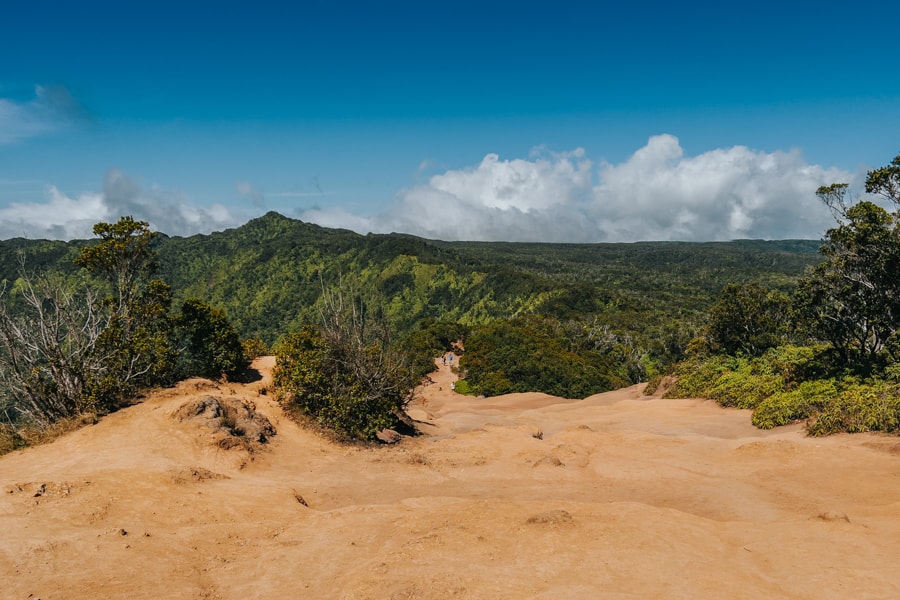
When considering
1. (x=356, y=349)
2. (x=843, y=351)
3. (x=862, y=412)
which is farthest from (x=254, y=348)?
→ (x=843, y=351)

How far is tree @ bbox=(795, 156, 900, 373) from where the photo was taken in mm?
22688

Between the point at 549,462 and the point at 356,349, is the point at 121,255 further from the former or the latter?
the point at 549,462

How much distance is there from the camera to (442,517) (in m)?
11.3

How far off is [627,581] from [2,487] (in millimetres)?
13305

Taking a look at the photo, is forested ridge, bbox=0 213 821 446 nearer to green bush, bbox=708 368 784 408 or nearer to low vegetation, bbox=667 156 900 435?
low vegetation, bbox=667 156 900 435

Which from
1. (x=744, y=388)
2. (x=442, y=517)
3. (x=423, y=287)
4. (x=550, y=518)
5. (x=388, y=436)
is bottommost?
(x=388, y=436)

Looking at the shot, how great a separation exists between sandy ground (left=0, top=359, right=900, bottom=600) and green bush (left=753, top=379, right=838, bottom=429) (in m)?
2.00

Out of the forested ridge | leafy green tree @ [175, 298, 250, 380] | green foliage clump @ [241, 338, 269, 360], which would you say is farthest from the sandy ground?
green foliage clump @ [241, 338, 269, 360]

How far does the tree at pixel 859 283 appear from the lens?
22688 mm

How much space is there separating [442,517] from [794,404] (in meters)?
19.3

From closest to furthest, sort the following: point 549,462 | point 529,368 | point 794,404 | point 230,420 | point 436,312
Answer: point 549,462
point 230,420
point 794,404
point 529,368
point 436,312

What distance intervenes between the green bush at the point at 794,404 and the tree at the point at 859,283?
2.80 meters

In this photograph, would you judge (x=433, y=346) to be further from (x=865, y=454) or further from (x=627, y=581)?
(x=627, y=581)

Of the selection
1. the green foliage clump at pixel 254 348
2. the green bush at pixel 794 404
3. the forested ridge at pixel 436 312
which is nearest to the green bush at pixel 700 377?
the green bush at pixel 794 404
